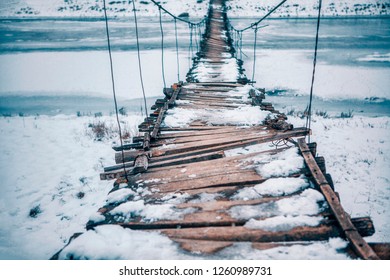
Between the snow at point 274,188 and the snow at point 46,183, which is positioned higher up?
the snow at point 274,188

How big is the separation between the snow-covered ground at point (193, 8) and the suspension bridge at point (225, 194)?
29.4 m

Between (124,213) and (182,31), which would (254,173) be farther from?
(182,31)

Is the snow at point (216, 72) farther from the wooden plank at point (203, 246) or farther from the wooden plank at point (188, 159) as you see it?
the wooden plank at point (203, 246)

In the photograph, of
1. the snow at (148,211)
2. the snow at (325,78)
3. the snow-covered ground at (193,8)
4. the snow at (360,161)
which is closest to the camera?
the snow at (148,211)

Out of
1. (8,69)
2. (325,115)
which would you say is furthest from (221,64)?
(8,69)

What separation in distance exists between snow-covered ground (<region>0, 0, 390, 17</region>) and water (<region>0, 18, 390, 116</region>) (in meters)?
6.58

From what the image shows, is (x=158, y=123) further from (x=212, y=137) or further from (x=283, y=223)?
(x=283, y=223)

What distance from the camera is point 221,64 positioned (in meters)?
8.52

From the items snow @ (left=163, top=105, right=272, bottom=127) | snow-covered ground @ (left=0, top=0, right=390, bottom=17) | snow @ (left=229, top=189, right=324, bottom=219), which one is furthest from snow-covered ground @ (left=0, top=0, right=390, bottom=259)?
snow-covered ground @ (left=0, top=0, right=390, bottom=17)

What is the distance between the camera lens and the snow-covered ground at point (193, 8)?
98.5 ft

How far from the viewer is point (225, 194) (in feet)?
7.48

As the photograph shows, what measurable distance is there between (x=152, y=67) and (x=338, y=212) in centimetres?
1315

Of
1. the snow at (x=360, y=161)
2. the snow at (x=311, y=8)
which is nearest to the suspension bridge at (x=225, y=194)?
the snow at (x=360, y=161)

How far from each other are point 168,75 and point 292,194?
11.3 meters
